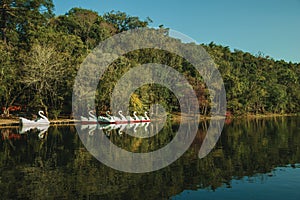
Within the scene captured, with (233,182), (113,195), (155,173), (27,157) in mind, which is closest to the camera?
(113,195)

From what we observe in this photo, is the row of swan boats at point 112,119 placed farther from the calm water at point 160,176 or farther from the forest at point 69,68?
the calm water at point 160,176

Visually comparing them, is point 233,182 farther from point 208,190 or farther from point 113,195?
point 113,195

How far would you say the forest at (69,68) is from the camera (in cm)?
3881

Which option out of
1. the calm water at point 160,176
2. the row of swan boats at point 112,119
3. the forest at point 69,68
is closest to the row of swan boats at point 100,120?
the row of swan boats at point 112,119

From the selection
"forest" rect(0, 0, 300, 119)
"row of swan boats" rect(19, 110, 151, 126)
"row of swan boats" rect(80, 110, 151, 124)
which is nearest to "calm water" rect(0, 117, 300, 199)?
"row of swan boats" rect(19, 110, 151, 126)

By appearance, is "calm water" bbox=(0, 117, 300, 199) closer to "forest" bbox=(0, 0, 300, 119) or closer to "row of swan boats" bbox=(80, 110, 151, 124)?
"row of swan boats" bbox=(80, 110, 151, 124)

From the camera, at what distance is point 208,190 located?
431 inches

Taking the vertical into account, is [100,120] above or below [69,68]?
below

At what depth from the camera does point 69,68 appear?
40.3 m

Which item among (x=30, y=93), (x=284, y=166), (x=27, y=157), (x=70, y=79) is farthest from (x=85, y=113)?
(x=284, y=166)

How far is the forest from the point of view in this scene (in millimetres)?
38812

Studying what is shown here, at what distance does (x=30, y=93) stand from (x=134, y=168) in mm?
30947

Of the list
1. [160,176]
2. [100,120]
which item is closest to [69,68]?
[100,120]

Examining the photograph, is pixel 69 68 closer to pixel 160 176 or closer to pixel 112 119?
pixel 112 119
